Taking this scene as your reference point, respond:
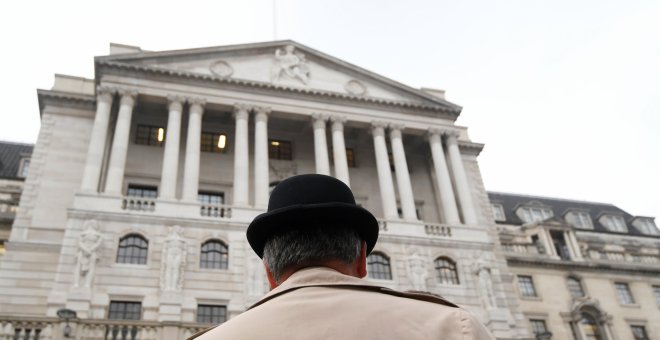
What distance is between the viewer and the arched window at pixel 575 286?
48.9m

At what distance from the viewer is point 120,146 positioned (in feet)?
103

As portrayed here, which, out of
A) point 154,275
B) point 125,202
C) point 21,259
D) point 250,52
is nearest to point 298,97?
point 250,52

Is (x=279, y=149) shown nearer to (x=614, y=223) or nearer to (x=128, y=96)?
(x=128, y=96)

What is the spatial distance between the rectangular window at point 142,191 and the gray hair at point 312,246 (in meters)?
32.1

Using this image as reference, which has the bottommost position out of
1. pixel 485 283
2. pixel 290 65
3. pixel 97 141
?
pixel 485 283

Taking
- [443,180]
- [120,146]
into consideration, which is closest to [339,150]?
[443,180]

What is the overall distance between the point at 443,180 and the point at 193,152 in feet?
54.0

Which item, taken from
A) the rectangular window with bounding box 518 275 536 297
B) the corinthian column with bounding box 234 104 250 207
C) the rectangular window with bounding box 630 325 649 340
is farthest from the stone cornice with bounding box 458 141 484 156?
the rectangular window with bounding box 630 325 649 340

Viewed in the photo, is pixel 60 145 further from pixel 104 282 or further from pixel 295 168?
pixel 295 168

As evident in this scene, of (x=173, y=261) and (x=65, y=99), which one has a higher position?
(x=65, y=99)

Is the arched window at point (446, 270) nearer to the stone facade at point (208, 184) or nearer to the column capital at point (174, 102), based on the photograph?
the stone facade at point (208, 184)

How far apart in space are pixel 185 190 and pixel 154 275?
5551mm

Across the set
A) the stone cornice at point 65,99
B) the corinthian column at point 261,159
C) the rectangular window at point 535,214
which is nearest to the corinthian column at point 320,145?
the corinthian column at point 261,159

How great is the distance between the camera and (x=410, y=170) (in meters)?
41.1
